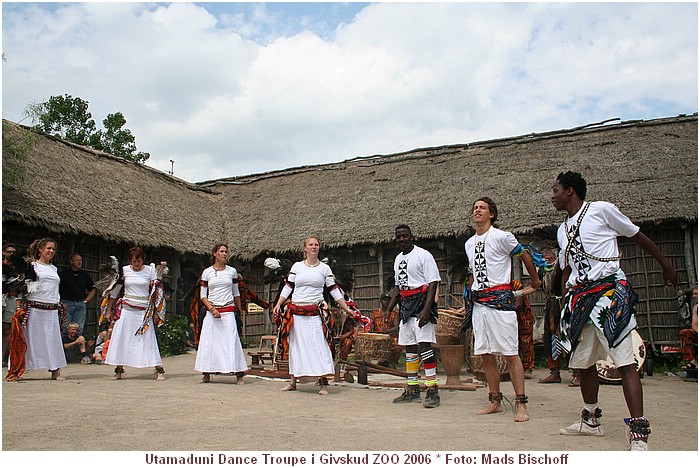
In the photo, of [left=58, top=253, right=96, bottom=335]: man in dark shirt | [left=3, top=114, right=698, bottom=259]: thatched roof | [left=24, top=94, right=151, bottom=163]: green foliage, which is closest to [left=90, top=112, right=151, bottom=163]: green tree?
[left=24, top=94, right=151, bottom=163]: green foliage

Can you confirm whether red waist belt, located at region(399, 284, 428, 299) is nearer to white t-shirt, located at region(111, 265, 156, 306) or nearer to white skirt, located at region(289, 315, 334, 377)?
white skirt, located at region(289, 315, 334, 377)

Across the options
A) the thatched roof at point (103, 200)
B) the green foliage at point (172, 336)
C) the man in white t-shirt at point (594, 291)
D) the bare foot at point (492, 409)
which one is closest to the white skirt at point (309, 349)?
the bare foot at point (492, 409)

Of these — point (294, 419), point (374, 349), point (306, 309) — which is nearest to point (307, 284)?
point (306, 309)

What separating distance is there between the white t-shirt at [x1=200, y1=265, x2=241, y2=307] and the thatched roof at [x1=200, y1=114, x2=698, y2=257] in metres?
5.58

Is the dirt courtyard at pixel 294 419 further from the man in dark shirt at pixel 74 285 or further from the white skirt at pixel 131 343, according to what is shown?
the man in dark shirt at pixel 74 285

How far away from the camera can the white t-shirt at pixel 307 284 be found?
6.90 metres

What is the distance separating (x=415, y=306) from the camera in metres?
5.94

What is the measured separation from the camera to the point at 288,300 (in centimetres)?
713

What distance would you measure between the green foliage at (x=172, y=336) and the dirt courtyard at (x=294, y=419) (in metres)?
4.94

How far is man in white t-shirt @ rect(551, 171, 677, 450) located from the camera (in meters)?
3.72

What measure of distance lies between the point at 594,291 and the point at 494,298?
1.08m

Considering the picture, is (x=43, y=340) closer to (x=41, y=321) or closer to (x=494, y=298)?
(x=41, y=321)

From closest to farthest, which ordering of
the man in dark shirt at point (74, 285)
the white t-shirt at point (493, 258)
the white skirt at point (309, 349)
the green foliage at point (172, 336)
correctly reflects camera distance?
the white t-shirt at point (493, 258) < the white skirt at point (309, 349) < the man in dark shirt at point (74, 285) < the green foliage at point (172, 336)
